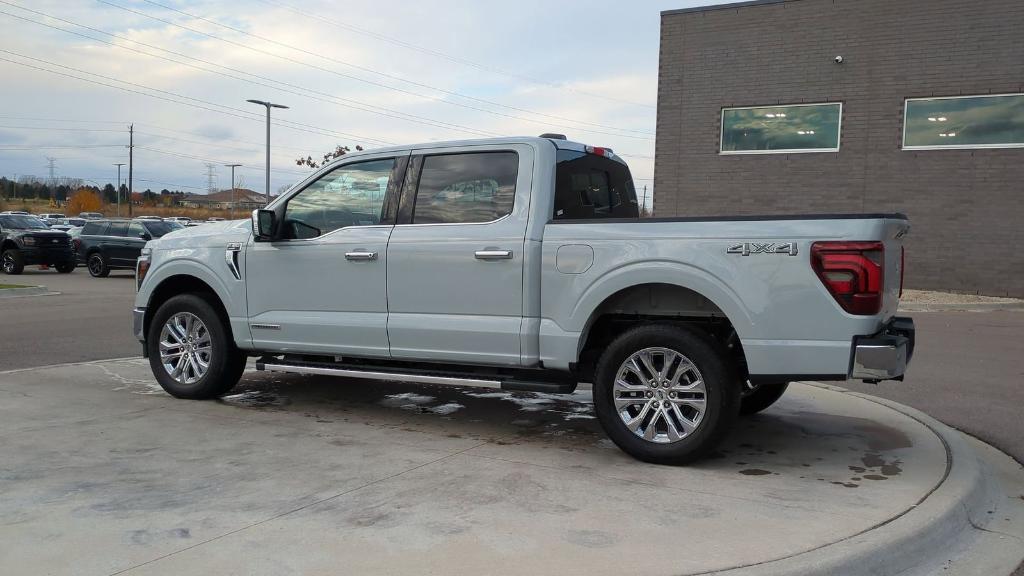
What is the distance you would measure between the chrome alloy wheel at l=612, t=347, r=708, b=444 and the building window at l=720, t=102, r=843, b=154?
1622 centimetres

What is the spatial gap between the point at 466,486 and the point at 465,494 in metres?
0.15

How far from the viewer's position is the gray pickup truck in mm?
4777

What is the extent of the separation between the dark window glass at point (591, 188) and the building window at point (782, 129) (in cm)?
1428

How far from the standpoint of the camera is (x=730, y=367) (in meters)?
5.03

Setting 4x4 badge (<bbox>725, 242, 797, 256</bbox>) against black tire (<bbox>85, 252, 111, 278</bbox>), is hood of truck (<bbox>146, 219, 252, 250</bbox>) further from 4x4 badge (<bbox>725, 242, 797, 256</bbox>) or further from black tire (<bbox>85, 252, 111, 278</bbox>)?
black tire (<bbox>85, 252, 111, 278</bbox>)

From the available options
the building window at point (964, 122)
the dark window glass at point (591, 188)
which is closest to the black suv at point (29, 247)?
the dark window glass at point (591, 188)

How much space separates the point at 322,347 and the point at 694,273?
118 inches

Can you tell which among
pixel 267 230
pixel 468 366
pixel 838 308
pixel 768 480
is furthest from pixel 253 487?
pixel 838 308

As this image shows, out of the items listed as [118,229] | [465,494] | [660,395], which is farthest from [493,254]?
[118,229]

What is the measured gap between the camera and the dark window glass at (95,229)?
24844 millimetres

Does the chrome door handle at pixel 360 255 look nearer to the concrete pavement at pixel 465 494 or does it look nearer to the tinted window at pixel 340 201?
the tinted window at pixel 340 201

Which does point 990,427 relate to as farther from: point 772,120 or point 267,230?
point 772,120

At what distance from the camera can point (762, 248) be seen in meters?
4.84

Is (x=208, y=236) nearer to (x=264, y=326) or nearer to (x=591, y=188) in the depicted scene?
(x=264, y=326)
